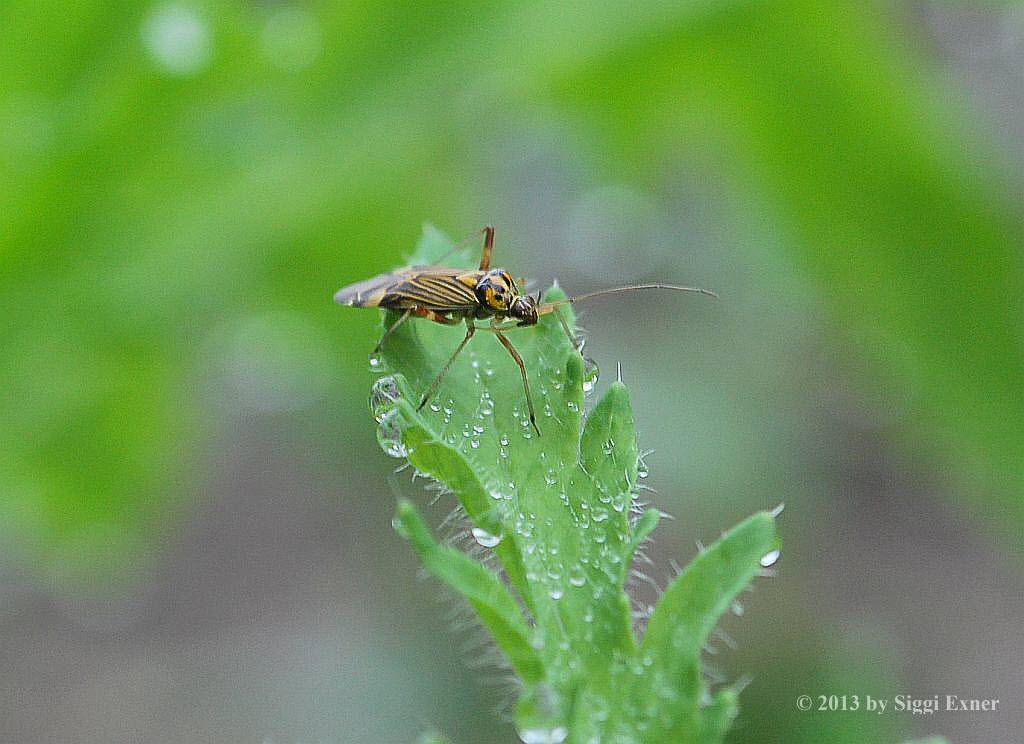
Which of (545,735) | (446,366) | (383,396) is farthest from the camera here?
(446,366)

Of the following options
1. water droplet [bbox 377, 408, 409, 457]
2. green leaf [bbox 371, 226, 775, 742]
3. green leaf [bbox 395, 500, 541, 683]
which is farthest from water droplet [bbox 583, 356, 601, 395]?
green leaf [bbox 395, 500, 541, 683]

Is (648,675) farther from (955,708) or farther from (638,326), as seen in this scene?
(638,326)

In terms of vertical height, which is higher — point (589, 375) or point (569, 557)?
point (589, 375)

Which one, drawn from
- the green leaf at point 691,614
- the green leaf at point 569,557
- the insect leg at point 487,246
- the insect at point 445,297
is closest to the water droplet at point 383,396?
the green leaf at point 569,557

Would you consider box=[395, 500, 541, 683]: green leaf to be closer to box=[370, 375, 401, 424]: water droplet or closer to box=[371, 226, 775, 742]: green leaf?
box=[371, 226, 775, 742]: green leaf

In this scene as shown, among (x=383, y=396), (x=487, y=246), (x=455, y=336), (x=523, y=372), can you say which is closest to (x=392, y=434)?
(x=383, y=396)

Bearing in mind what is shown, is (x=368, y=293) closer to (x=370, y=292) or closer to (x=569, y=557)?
(x=370, y=292)

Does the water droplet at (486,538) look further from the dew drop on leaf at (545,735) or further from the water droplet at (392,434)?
the dew drop on leaf at (545,735)
